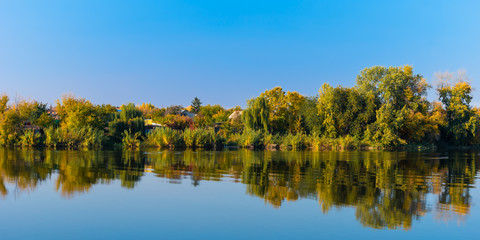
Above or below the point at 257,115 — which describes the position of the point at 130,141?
below

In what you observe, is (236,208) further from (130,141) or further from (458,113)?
(458,113)

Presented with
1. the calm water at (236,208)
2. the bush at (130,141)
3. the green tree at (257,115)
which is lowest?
the calm water at (236,208)

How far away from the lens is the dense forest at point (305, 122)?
3578 centimetres

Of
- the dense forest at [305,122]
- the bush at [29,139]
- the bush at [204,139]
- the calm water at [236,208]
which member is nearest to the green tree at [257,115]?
the dense forest at [305,122]

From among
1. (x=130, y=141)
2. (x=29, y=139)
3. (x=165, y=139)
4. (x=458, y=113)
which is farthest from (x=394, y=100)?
(x=29, y=139)

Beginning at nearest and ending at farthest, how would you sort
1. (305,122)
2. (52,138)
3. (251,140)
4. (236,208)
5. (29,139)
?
(236,208), (52,138), (29,139), (251,140), (305,122)

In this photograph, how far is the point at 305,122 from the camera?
48.2 meters

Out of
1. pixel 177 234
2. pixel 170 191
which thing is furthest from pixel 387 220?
pixel 170 191

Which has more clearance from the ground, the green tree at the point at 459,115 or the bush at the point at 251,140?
the green tree at the point at 459,115

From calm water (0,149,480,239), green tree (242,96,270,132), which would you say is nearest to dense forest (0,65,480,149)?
green tree (242,96,270,132)

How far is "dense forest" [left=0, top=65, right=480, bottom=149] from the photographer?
35781 millimetres

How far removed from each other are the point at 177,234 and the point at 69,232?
1644 mm

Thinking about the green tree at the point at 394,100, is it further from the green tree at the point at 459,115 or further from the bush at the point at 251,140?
the bush at the point at 251,140

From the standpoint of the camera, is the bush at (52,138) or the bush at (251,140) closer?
the bush at (52,138)
